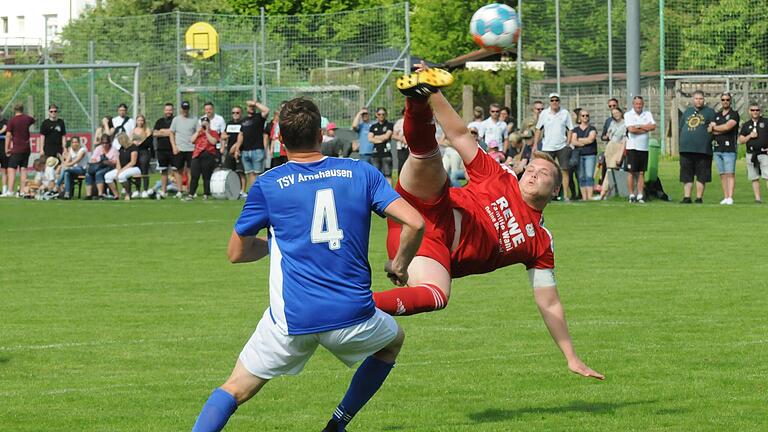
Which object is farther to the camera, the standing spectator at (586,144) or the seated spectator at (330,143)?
the seated spectator at (330,143)

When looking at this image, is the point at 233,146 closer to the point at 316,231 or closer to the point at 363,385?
the point at 363,385

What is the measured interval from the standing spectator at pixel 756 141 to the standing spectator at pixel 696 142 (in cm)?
67

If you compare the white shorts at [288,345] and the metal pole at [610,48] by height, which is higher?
the metal pole at [610,48]

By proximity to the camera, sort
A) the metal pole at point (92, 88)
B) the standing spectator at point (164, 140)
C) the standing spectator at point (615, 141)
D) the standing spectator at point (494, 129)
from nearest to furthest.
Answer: the standing spectator at point (615, 141) → the standing spectator at point (494, 129) → the standing spectator at point (164, 140) → the metal pole at point (92, 88)

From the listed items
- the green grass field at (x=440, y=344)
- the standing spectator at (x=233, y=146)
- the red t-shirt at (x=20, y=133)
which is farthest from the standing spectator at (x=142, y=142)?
the green grass field at (x=440, y=344)

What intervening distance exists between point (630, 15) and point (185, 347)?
18.9 meters

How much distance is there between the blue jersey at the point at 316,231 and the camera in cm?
600

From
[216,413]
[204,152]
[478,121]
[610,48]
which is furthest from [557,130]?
[216,413]

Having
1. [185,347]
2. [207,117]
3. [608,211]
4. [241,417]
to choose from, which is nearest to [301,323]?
[241,417]

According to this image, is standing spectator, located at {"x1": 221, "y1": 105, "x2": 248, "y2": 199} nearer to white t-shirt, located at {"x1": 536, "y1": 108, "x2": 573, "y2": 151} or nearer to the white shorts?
white t-shirt, located at {"x1": 536, "y1": 108, "x2": 573, "y2": 151}

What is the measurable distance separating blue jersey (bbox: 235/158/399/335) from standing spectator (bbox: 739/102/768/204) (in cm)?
1897

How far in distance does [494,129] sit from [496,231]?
18373mm

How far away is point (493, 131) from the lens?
26.1m

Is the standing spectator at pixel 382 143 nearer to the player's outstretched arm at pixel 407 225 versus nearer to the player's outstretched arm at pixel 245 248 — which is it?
the player's outstretched arm at pixel 407 225
